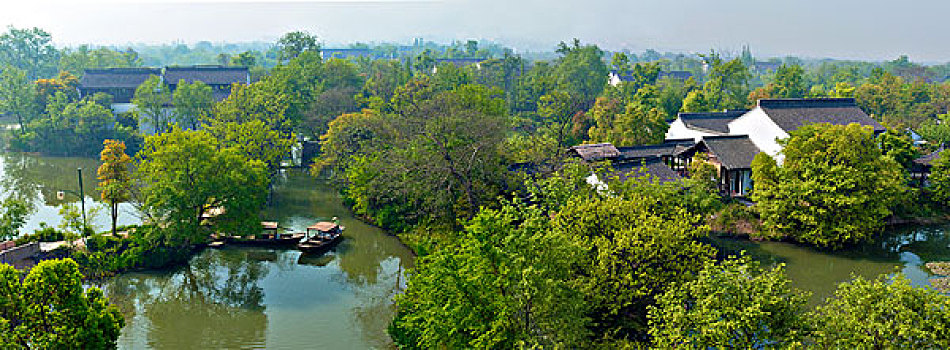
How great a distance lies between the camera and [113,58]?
68.9m

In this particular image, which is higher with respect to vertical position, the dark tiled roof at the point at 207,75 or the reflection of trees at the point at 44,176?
the dark tiled roof at the point at 207,75

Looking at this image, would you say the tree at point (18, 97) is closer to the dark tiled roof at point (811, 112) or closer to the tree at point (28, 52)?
the tree at point (28, 52)

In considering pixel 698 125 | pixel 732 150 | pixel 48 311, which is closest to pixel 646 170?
pixel 732 150

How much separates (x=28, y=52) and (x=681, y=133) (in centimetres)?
6268

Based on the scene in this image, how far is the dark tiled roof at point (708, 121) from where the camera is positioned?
3425 centimetres

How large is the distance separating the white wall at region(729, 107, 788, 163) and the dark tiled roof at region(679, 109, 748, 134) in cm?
263

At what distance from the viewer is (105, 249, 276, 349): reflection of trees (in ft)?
55.8

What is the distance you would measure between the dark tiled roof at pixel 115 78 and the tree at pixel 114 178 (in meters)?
28.2

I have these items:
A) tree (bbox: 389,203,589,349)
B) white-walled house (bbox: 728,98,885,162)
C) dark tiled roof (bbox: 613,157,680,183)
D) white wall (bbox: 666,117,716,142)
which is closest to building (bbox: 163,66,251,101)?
white wall (bbox: 666,117,716,142)

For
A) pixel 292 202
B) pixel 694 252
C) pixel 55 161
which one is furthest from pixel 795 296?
Result: pixel 55 161

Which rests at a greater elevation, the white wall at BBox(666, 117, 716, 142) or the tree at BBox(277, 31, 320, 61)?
the tree at BBox(277, 31, 320, 61)

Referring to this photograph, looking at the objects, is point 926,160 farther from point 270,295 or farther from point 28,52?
point 28,52

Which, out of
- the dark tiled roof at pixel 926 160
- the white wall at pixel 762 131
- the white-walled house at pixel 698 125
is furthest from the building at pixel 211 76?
the dark tiled roof at pixel 926 160

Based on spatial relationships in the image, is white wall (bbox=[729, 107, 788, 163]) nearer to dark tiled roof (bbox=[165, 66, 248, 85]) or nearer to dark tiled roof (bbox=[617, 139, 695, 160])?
dark tiled roof (bbox=[617, 139, 695, 160])
